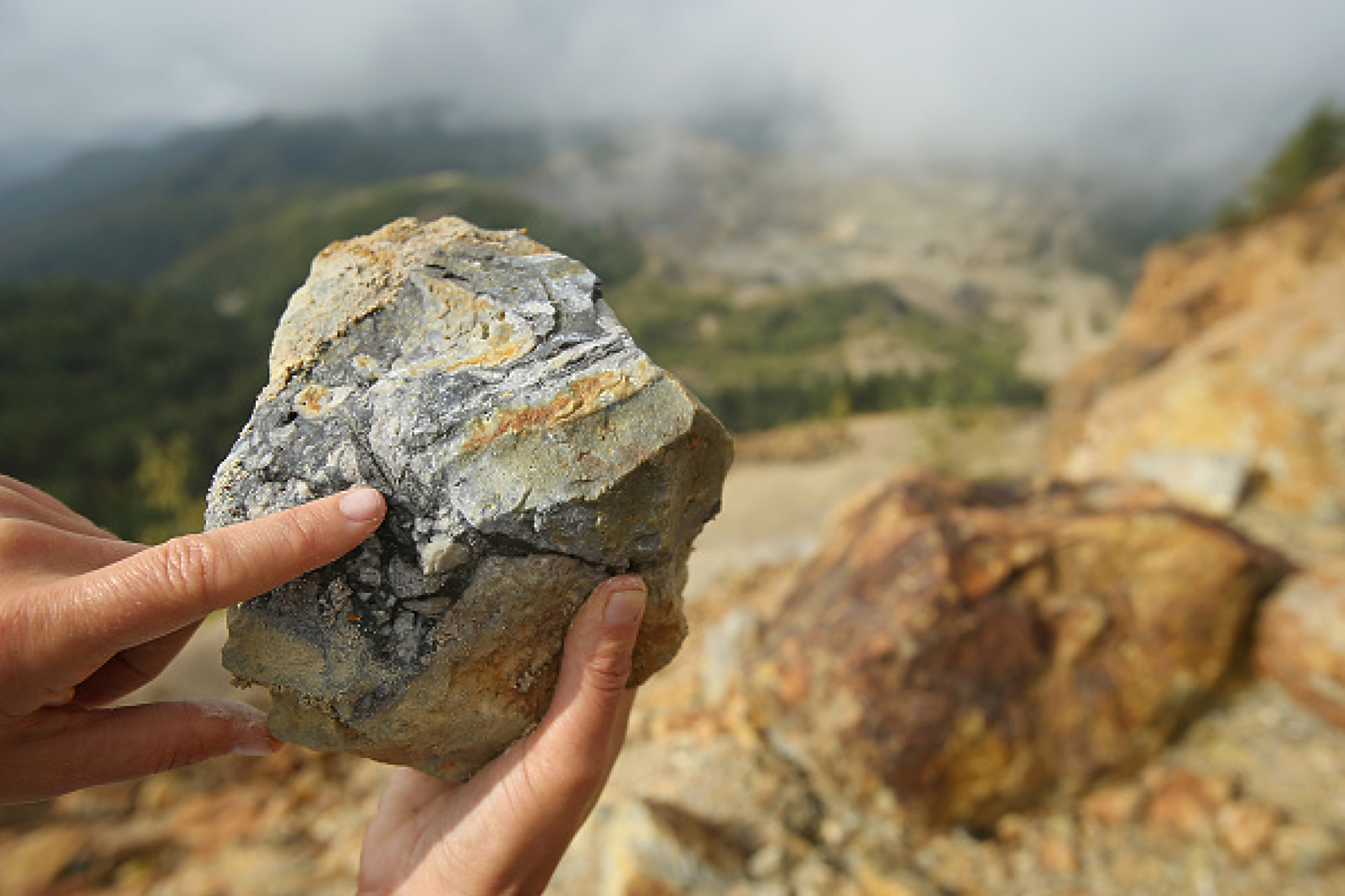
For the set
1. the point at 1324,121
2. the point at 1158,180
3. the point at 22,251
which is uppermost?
the point at 22,251

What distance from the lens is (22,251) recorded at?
221ft

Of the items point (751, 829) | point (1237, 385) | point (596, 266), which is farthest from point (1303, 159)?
point (751, 829)

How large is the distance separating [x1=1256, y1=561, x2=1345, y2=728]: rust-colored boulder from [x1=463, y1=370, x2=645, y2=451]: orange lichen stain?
4179 mm

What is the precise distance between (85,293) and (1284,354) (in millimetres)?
41678

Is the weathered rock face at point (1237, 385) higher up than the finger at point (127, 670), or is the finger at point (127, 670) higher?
the finger at point (127, 670)

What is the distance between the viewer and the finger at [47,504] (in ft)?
5.31

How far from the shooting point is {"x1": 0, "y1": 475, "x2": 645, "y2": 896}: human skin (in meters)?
1.31

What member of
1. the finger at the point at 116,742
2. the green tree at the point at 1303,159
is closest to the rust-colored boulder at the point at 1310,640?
the finger at the point at 116,742

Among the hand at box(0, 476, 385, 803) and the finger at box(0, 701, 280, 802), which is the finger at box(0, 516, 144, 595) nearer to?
the hand at box(0, 476, 385, 803)

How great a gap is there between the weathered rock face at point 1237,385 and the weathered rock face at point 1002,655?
182 cm

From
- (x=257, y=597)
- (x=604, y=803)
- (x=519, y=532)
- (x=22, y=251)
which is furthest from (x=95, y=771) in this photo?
(x=22, y=251)

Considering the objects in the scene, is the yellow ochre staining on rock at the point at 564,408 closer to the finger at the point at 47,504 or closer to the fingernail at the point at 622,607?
the fingernail at the point at 622,607

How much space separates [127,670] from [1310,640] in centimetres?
511

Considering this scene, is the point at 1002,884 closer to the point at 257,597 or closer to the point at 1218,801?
the point at 1218,801
